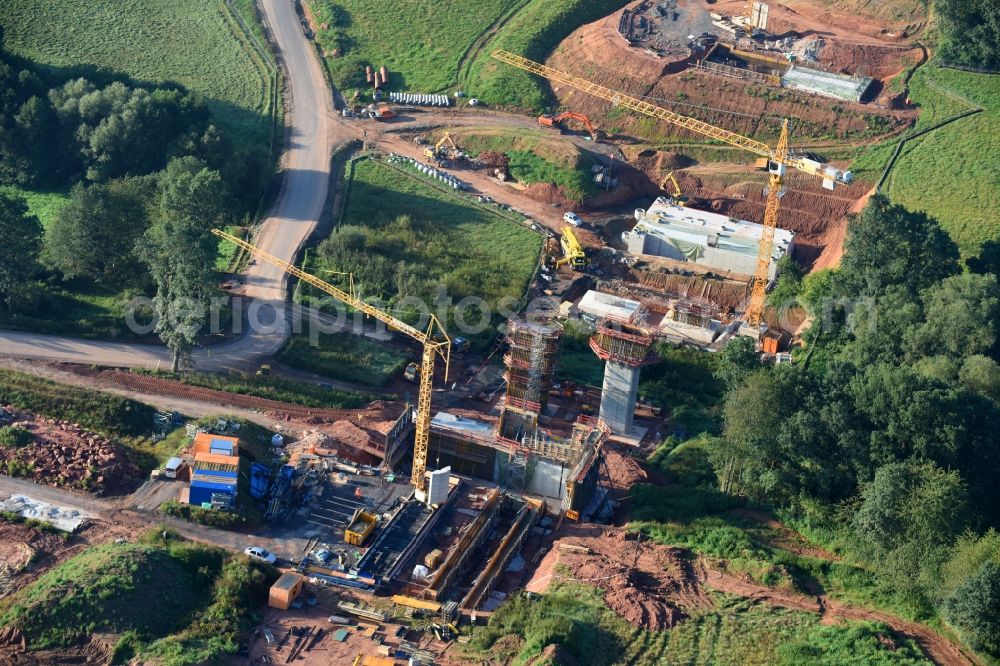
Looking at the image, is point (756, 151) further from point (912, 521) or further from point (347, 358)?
point (912, 521)

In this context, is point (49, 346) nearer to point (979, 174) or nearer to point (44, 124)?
point (44, 124)

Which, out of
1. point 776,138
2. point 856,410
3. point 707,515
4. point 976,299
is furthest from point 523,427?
point 776,138

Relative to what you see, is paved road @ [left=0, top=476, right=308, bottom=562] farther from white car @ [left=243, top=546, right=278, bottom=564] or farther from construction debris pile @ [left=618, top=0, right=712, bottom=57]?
construction debris pile @ [left=618, top=0, right=712, bottom=57]

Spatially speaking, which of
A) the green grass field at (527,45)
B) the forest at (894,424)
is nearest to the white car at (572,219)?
the green grass field at (527,45)

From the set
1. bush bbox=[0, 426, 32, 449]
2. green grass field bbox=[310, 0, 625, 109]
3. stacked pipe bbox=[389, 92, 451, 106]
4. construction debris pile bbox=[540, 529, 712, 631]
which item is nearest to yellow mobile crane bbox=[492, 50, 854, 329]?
green grass field bbox=[310, 0, 625, 109]

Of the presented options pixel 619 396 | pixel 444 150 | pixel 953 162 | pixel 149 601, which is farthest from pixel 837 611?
pixel 444 150

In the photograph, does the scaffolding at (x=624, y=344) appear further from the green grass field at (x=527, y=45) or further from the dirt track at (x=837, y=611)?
the green grass field at (x=527, y=45)
